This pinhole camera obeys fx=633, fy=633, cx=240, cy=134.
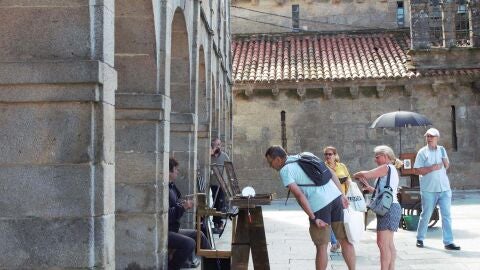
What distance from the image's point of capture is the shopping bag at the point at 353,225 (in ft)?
20.8

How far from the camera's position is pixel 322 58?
21500mm

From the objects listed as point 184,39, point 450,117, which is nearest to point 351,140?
point 450,117

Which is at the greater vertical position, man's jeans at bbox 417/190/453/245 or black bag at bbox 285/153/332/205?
black bag at bbox 285/153/332/205

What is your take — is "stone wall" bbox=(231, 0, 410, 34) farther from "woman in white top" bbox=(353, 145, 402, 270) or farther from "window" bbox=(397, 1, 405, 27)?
"woman in white top" bbox=(353, 145, 402, 270)

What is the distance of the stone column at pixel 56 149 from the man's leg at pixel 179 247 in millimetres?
2727

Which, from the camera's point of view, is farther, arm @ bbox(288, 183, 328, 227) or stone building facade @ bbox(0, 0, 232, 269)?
arm @ bbox(288, 183, 328, 227)

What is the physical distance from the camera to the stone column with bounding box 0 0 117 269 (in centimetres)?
448

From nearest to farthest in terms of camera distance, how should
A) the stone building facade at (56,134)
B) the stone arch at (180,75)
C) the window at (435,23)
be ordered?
the stone building facade at (56,134) → the stone arch at (180,75) → the window at (435,23)

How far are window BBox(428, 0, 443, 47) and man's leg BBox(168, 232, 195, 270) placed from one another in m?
16.0

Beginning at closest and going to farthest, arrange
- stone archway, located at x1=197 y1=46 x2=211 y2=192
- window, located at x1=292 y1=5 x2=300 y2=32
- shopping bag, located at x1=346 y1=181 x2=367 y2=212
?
shopping bag, located at x1=346 y1=181 x2=367 y2=212 < stone archway, located at x1=197 y1=46 x2=211 y2=192 < window, located at x1=292 y1=5 x2=300 y2=32

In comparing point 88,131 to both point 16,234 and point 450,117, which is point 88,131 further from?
point 450,117

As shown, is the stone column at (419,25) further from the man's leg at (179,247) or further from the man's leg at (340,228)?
the man's leg at (340,228)

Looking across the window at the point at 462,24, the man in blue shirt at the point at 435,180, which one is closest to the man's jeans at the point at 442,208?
the man in blue shirt at the point at 435,180

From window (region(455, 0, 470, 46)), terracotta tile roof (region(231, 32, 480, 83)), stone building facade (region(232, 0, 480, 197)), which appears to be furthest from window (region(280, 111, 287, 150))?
window (region(455, 0, 470, 46))
